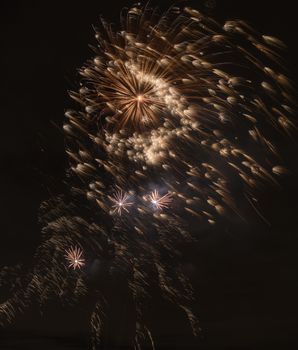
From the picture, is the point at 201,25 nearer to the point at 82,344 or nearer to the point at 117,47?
the point at 117,47

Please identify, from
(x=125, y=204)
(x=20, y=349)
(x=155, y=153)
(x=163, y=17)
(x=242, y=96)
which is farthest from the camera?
(x=20, y=349)

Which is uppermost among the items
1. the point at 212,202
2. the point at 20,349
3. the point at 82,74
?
the point at 20,349

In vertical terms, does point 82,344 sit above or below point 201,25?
above

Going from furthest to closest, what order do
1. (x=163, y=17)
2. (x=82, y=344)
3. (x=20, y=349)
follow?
1. (x=82, y=344)
2. (x=20, y=349)
3. (x=163, y=17)

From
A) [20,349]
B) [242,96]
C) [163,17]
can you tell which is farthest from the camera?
[20,349]

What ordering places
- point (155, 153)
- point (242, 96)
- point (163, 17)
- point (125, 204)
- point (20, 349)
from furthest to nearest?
point (20, 349)
point (125, 204)
point (155, 153)
point (163, 17)
point (242, 96)

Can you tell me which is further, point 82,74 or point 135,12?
point 82,74

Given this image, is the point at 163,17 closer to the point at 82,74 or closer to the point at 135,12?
the point at 135,12

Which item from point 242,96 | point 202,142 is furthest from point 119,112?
point 242,96

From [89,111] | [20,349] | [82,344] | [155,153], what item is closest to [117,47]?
[89,111]
